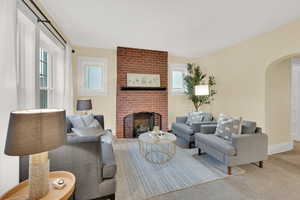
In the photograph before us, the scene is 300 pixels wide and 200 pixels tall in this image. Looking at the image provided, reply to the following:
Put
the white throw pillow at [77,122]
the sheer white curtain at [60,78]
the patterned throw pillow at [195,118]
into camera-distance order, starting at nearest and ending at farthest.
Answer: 1. the white throw pillow at [77,122]
2. the sheer white curtain at [60,78]
3. the patterned throw pillow at [195,118]

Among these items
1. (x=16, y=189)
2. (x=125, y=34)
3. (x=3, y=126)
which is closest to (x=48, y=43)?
(x=125, y=34)

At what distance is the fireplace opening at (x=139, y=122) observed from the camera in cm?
447

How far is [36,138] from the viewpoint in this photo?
3.08 ft

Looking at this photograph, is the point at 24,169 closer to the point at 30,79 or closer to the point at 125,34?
the point at 30,79

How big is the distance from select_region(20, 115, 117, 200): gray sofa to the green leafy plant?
3.73m

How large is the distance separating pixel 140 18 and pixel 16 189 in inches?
108

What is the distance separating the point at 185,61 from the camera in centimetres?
516

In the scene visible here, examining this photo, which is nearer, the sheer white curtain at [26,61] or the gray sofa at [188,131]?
the sheer white curtain at [26,61]

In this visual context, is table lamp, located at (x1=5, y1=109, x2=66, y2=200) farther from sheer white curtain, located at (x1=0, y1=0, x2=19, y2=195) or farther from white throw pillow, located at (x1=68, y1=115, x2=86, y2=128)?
white throw pillow, located at (x1=68, y1=115, x2=86, y2=128)

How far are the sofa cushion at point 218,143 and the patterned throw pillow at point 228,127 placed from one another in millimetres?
105

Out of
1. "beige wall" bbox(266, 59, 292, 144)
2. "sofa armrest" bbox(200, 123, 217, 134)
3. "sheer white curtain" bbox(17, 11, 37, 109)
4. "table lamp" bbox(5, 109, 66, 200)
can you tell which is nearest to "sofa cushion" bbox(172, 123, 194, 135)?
→ "sofa armrest" bbox(200, 123, 217, 134)

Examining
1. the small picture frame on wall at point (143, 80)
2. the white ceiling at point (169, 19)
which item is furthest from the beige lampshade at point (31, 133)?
the small picture frame on wall at point (143, 80)

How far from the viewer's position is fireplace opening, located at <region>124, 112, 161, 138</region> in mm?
4473

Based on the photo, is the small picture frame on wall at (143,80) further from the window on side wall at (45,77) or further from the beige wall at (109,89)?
the window on side wall at (45,77)
